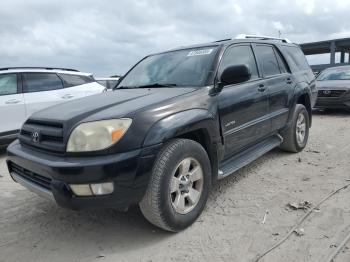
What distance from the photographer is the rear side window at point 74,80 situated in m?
7.74

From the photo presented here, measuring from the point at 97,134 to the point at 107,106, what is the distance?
48cm

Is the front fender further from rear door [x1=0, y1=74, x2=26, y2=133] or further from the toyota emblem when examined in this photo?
rear door [x1=0, y1=74, x2=26, y2=133]

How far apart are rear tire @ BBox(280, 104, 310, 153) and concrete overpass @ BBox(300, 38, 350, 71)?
32.9 metres

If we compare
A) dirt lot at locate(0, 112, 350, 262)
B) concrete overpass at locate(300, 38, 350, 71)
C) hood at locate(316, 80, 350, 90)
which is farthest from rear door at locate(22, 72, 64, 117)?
concrete overpass at locate(300, 38, 350, 71)

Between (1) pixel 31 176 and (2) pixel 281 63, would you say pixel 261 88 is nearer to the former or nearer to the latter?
(2) pixel 281 63

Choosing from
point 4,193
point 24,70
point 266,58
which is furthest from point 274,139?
point 24,70

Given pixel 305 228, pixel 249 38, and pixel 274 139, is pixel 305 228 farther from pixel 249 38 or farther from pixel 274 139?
pixel 249 38

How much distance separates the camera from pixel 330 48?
134ft

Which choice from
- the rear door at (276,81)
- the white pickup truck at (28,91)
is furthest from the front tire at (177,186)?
the white pickup truck at (28,91)

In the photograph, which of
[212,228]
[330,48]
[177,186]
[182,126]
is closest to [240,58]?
[182,126]

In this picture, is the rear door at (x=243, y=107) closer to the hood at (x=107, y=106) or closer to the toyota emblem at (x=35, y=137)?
the hood at (x=107, y=106)

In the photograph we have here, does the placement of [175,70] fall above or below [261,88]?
above

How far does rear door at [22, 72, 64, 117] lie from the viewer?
702 cm

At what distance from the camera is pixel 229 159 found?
415 centimetres
